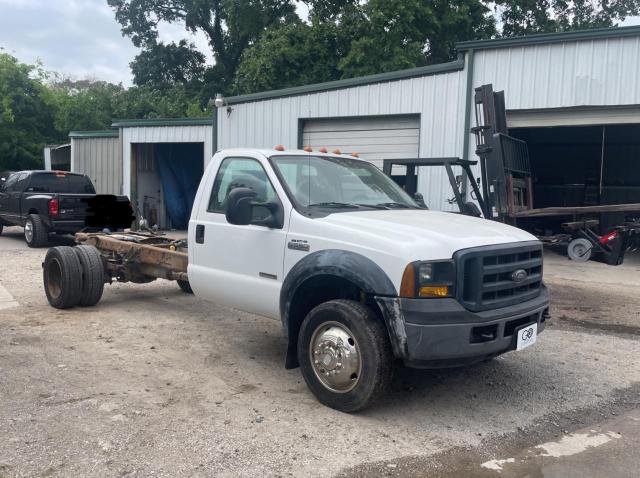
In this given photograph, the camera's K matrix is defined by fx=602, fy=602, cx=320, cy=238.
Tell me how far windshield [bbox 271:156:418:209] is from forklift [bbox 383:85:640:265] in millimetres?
3756

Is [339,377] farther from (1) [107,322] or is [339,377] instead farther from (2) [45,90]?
(2) [45,90]

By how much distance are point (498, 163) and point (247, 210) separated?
22.1ft

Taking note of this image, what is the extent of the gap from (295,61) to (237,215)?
21849mm

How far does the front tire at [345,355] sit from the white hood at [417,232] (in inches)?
20.6

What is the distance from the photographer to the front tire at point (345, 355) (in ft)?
13.9

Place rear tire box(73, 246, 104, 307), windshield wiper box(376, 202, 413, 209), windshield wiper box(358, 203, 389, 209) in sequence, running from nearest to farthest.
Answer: windshield wiper box(358, 203, 389, 209)
windshield wiper box(376, 202, 413, 209)
rear tire box(73, 246, 104, 307)

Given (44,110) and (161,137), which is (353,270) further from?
(44,110)

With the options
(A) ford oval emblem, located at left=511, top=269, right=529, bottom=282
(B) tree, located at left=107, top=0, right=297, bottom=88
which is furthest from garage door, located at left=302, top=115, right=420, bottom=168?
(B) tree, located at left=107, top=0, right=297, bottom=88

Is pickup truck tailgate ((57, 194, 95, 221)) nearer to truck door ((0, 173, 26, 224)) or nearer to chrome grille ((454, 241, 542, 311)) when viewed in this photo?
truck door ((0, 173, 26, 224))

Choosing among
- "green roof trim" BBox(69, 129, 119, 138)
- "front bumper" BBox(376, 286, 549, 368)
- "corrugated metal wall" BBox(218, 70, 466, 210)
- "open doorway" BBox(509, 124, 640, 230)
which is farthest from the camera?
"green roof trim" BBox(69, 129, 119, 138)

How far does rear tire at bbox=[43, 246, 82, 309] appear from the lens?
7.31m

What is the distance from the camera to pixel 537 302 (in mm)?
4734

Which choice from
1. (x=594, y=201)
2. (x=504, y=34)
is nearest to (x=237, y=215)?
(x=594, y=201)

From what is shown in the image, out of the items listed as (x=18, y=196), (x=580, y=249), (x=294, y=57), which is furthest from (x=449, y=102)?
(x=294, y=57)
